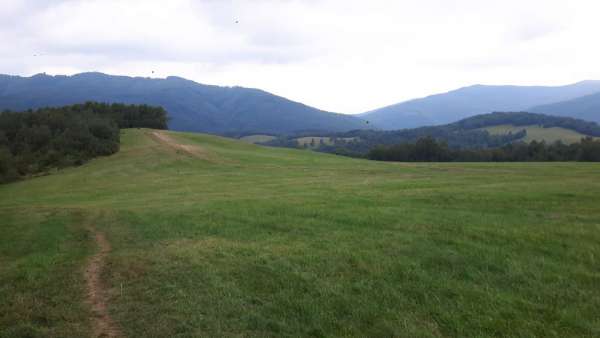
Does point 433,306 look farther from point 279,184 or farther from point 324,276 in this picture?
point 279,184

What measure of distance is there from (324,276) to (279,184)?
73.0ft

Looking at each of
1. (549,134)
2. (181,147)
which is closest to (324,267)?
(181,147)

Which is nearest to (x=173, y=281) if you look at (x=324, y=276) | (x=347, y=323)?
(x=324, y=276)

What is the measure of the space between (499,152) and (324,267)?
298 ft

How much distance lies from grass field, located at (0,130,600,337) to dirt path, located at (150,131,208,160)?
114ft

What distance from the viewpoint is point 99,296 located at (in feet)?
30.9

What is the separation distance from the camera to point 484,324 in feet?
24.3

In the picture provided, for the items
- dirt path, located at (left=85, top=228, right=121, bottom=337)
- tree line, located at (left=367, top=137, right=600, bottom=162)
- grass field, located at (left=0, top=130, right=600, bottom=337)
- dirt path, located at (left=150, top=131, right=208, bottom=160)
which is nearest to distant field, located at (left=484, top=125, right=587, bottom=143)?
tree line, located at (left=367, top=137, right=600, bottom=162)

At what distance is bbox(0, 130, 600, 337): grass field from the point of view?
7.74m

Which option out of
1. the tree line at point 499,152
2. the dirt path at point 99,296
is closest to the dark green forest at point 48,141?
the dirt path at point 99,296

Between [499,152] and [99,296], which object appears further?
[499,152]

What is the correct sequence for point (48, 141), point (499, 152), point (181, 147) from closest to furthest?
point (48, 141), point (181, 147), point (499, 152)

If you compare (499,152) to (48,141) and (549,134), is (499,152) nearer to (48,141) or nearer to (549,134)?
(48,141)

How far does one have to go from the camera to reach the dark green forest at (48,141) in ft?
169
